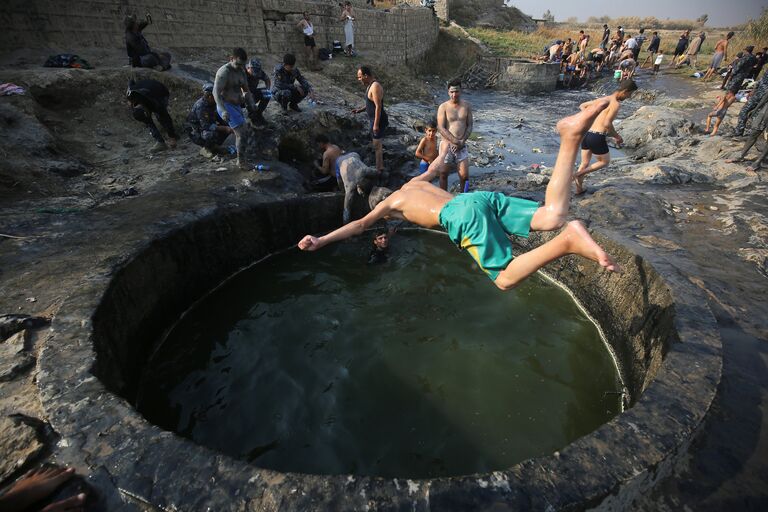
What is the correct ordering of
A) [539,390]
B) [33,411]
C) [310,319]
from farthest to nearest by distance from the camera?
[310,319]
[539,390]
[33,411]

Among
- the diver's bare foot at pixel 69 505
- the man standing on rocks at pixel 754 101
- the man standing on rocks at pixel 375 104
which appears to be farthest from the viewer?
the man standing on rocks at pixel 754 101

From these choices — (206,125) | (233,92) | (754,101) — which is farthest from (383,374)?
(754,101)

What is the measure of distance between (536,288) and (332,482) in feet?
12.7

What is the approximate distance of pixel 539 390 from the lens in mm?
3387

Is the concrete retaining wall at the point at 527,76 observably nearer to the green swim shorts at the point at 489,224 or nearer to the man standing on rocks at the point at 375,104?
the man standing on rocks at the point at 375,104

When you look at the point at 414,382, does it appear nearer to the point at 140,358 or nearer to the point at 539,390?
the point at 539,390

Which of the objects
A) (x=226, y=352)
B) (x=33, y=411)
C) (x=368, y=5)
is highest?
(x=368, y=5)

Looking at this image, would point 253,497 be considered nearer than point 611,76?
Yes

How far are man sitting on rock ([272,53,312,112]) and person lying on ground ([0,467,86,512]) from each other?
7.56 metres

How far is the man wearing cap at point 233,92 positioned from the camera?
5598 mm

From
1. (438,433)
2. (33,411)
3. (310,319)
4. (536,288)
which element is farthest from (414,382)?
(33,411)

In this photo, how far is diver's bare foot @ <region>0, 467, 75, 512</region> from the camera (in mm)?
1692

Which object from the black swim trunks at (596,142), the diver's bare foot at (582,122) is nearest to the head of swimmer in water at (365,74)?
the black swim trunks at (596,142)

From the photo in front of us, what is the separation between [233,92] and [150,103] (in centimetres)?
183
